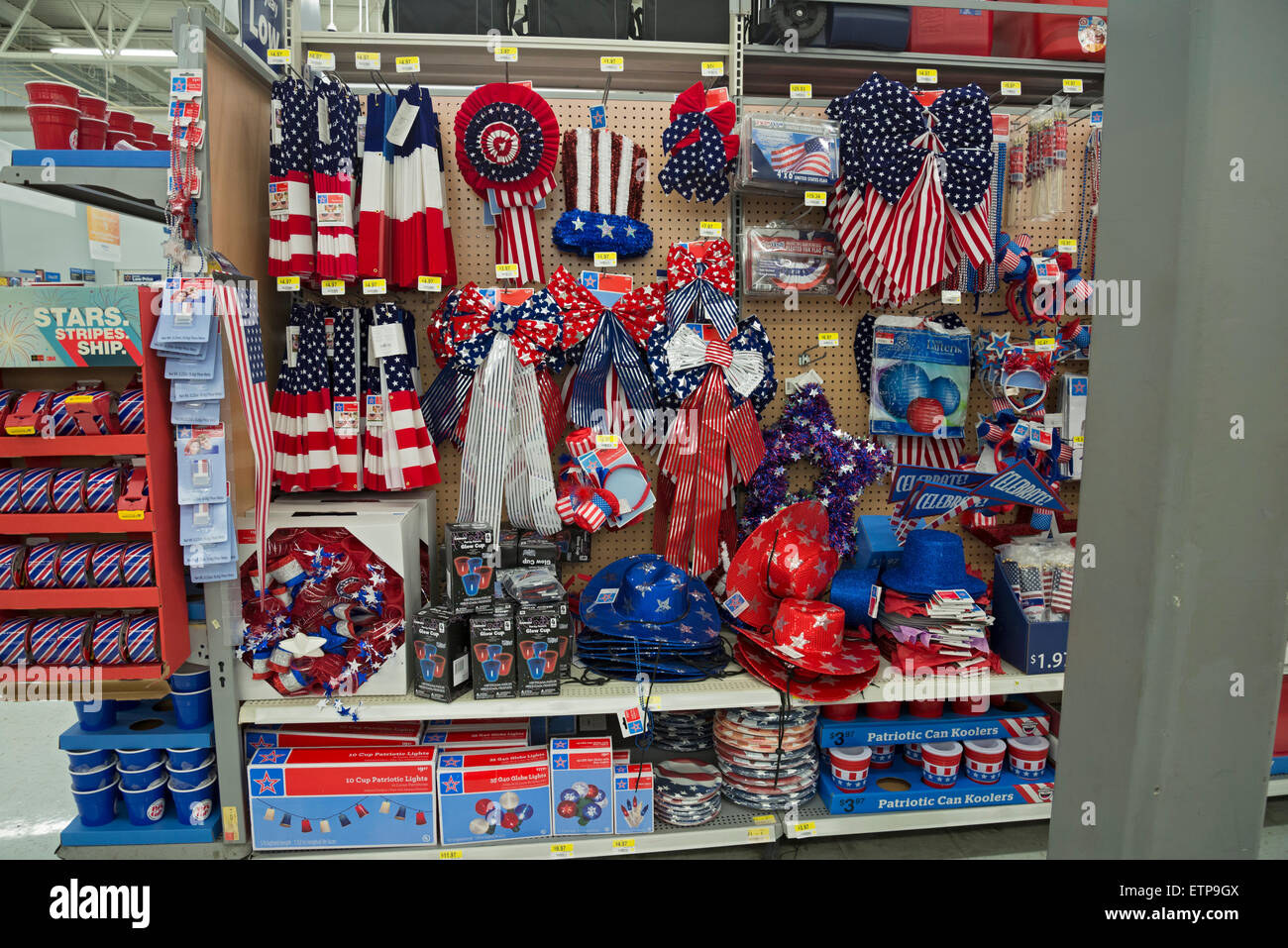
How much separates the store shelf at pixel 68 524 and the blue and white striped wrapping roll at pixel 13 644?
0.89 ft

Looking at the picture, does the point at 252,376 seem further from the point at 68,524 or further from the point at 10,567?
the point at 10,567

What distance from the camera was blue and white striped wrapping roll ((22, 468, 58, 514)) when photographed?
1.99 m

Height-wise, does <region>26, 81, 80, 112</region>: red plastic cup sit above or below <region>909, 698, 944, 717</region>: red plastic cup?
above

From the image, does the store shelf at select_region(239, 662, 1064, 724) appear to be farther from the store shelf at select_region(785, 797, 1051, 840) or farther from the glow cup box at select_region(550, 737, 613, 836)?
the store shelf at select_region(785, 797, 1051, 840)

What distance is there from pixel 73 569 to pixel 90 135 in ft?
4.17

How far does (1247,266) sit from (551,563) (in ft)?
6.90

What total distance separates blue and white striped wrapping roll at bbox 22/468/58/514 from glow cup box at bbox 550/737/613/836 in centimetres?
159

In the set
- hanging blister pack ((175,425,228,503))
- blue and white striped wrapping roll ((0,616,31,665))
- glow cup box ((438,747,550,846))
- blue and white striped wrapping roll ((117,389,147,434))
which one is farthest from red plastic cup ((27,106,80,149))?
glow cup box ((438,747,550,846))

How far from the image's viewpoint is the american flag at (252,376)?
82.2 inches

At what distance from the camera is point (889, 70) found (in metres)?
2.87

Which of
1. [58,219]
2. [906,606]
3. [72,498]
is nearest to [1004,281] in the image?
[906,606]

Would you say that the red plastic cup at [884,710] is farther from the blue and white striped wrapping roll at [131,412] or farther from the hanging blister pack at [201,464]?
the blue and white striped wrapping roll at [131,412]

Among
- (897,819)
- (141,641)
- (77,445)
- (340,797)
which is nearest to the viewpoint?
(77,445)

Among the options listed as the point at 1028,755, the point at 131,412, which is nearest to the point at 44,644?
the point at 131,412
